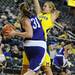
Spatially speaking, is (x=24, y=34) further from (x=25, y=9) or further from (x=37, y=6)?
(x=37, y=6)

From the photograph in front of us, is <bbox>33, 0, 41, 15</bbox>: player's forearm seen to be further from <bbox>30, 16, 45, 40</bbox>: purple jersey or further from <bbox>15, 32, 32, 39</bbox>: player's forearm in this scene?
<bbox>15, 32, 32, 39</bbox>: player's forearm

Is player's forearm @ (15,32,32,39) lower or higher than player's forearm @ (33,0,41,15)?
lower

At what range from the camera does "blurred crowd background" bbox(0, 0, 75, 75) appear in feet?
39.3

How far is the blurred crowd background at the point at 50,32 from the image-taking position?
12.0 m

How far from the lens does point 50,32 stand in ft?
47.7

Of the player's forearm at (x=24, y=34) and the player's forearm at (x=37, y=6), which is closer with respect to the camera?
the player's forearm at (x=24, y=34)

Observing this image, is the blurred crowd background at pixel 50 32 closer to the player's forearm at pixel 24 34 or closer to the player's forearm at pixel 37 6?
the player's forearm at pixel 37 6

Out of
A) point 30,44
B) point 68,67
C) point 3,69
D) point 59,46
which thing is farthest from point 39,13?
point 59,46

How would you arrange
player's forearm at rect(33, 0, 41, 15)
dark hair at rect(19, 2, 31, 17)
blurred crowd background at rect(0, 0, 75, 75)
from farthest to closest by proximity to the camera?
blurred crowd background at rect(0, 0, 75, 75) → player's forearm at rect(33, 0, 41, 15) → dark hair at rect(19, 2, 31, 17)

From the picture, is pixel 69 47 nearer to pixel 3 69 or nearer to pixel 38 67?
pixel 3 69

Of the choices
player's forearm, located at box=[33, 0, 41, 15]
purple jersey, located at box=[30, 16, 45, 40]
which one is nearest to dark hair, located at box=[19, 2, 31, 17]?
purple jersey, located at box=[30, 16, 45, 40]

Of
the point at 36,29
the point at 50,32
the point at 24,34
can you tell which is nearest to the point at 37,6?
the point at 36,29

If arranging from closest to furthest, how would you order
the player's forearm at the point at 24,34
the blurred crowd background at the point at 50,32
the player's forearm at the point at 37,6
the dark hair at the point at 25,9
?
the player's forearm at the point at 24,34
the dark hair at the point at 25,9
the player's forearm at the point at 37,6
the blurred crowd background at the point at 50,32

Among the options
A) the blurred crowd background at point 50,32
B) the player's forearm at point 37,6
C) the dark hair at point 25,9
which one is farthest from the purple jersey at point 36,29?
the blurred crowd background at point 50,32
